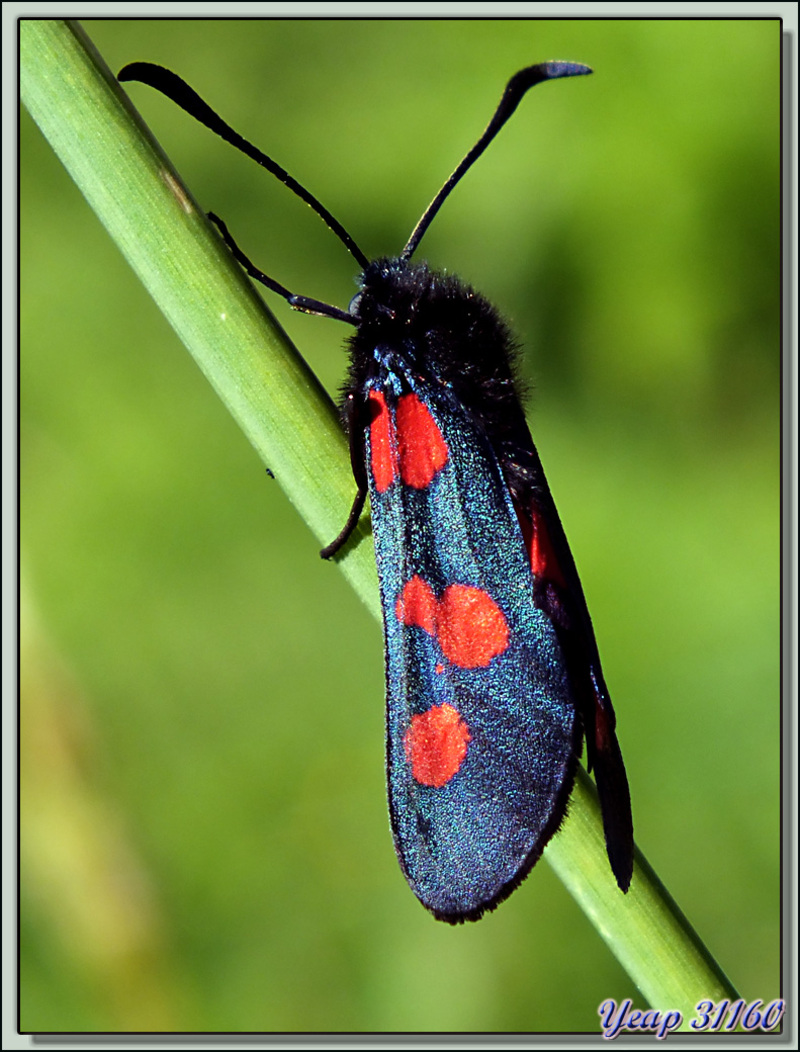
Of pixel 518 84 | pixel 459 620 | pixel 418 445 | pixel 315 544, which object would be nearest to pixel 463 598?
pixel 459 620

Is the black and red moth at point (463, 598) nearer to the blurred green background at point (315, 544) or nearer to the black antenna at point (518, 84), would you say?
the black antenna at point (518, 84)

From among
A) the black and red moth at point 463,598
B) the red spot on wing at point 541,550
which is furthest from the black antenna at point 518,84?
the red spot on wing at point 541,550

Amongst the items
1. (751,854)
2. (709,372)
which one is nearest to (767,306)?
(709,372)

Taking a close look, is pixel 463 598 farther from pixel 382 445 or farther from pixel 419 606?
pixel 382 445

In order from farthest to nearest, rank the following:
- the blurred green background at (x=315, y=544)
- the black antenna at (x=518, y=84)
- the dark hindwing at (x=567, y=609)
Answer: the blurred green background at (x=315, y=544), the black antenna at (x=518, y=84), the dark hindwing at (x=567, y=609)

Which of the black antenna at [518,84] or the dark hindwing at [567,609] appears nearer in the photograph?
the dark hindwing at [567,609]

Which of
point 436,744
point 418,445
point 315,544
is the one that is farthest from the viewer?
point 315,544
